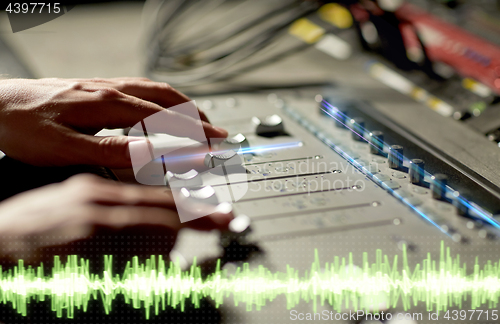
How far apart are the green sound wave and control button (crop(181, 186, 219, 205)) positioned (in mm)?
79

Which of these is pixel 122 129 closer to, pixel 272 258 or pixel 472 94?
pixel 272 258

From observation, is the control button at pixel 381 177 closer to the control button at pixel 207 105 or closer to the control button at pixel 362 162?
Answer: the control button at pixel 362 162

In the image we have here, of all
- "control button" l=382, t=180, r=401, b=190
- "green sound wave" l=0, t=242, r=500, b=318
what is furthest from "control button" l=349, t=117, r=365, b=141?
"green sound wave" l=0, t=242, r=500, b=318

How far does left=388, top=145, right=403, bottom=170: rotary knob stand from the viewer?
1.69ft

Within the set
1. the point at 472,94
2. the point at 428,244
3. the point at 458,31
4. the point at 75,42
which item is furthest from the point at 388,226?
the point at 75,42

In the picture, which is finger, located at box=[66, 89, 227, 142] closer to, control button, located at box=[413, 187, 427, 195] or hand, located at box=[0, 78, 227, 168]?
hand, located at box=[0, 78, 227, 168]

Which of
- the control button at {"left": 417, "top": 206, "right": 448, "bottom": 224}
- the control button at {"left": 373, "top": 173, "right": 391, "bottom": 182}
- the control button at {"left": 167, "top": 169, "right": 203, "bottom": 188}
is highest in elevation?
the control button at {"left": 167, "top": 169, "right": 203, "bottom": 188}

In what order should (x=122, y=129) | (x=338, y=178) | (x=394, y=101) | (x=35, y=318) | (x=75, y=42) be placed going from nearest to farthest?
(x=35, y=318)
(x=338, y=178)
(x=122, y=129)
(x=394, y=101)
(x=75, y=42)

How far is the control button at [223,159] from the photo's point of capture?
1.70ft

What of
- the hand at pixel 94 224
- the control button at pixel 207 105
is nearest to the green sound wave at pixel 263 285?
the hand at pixel 94 224

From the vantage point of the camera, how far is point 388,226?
42 centimetres

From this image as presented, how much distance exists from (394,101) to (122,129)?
499 millimetres

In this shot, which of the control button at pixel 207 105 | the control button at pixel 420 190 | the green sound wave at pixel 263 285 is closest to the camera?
the green sound wave at pixel 263 285

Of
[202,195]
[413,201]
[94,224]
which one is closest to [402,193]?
[413,201]
